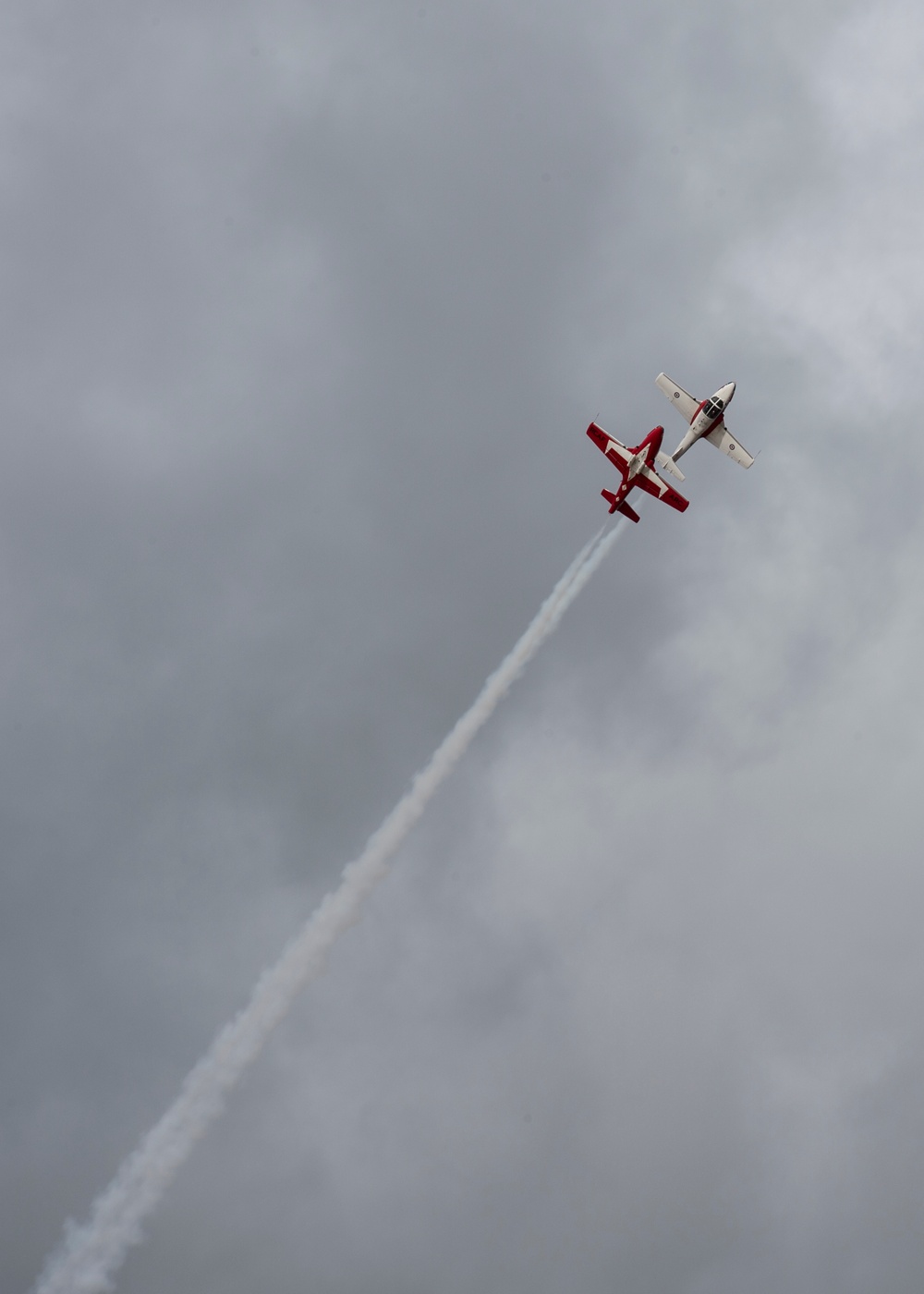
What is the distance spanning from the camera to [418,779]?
12419 cm

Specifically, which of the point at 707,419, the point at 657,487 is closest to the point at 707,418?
the point at 707,419

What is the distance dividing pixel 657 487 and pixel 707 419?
8480mm

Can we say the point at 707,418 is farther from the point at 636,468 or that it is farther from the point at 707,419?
the point at 636,468

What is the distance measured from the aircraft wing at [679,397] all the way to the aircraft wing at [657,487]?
8540 mm

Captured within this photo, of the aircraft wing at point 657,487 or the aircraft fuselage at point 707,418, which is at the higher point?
the aircraft fuselage at point 707,418

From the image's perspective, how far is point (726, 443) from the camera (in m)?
128

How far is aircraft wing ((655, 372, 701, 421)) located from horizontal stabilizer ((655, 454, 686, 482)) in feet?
26.5

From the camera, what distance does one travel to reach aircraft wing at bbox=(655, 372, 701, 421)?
128775 millimetres

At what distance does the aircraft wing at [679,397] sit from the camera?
12877 centimetres

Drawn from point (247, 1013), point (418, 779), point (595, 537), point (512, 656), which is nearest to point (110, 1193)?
point (247, 1013)

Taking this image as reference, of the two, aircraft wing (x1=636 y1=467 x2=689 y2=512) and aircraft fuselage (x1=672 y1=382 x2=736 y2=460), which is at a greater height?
aircraft fuselage (x1=672 y1=382 x2=736 y2=460)

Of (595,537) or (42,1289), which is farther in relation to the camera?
(595,537)

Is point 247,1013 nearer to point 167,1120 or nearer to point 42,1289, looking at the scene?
point 167,1120

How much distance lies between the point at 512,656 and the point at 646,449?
22459 millimetres
